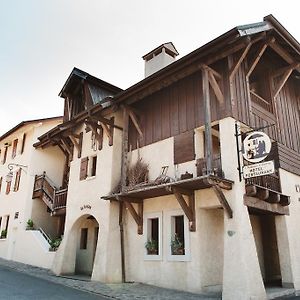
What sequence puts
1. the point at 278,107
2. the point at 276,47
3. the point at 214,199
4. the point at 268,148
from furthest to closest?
the point at 278,107
the point at 276,47
the point at 214,199
the point at 268,148

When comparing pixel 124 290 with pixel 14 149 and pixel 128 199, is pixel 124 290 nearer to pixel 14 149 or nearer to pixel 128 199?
pixel 128 199

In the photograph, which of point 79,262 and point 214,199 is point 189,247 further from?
point 79,262

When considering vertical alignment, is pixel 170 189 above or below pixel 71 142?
below

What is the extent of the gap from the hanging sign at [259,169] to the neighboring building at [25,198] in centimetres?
1193

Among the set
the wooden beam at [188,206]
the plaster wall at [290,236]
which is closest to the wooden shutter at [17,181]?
the wooden beam at [188,206]

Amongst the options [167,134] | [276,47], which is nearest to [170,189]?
[167,134]

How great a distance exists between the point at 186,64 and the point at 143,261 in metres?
7.38

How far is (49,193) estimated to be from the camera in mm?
19266

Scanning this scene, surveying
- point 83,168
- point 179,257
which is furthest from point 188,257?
point 83,168

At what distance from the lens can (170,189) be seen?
1070cm

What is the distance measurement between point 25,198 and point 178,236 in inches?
464

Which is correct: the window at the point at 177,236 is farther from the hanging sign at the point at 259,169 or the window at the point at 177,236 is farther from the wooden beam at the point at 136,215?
the hanging sign at the point at 259,169

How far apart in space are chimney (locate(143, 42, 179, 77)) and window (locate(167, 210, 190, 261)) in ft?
26.4

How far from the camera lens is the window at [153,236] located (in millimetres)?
12141
